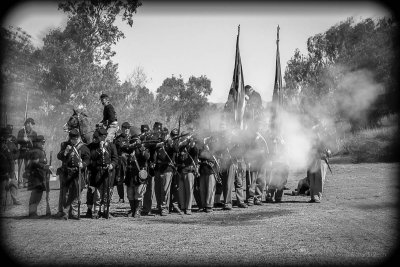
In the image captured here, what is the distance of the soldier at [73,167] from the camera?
A: 38.3ft

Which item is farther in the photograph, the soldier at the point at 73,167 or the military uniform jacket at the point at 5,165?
the military uniform jacket at the point at 5,165

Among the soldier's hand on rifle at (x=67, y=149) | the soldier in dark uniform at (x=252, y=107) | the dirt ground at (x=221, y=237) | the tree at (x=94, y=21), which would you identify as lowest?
the dirt ground at (x=221, y=237)

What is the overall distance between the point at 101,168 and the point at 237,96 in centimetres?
645

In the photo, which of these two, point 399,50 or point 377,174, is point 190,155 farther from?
point 377,174

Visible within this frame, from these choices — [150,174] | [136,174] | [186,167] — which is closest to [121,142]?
[150,174]

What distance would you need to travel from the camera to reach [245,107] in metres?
16.2

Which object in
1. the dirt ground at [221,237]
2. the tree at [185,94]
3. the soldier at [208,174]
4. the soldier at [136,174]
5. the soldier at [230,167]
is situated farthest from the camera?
the tree at [185,94]

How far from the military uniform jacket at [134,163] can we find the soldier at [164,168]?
1.64ft

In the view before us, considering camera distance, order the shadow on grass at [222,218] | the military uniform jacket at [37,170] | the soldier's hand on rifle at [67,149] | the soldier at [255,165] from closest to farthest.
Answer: the shadow on grass at [222,218] → the soldier's hand on rifle at [67,149] → the military uniform jacket at [37,170] → the soldier at [255,165]

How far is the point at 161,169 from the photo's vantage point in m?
12.9

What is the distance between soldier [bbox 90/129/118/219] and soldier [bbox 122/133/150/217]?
1.71 ft

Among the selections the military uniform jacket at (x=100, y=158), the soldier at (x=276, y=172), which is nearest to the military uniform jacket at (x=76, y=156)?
the military uniform jacket at (x=100, y=158)

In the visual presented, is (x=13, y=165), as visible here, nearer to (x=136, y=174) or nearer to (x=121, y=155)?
(x=121, y=155)

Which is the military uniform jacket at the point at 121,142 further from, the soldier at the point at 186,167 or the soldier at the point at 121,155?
the soldier at the point at 186,167
